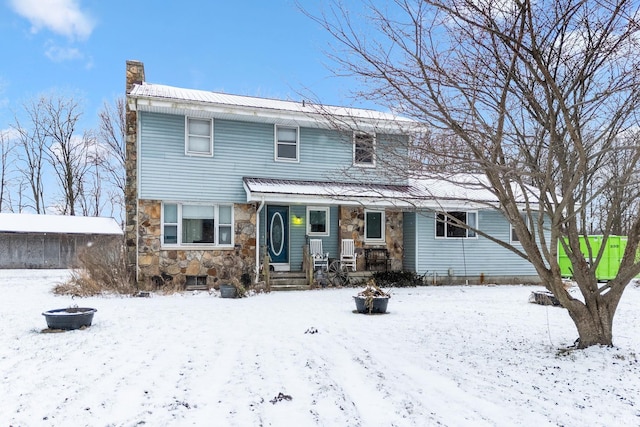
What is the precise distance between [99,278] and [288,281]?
501 cm

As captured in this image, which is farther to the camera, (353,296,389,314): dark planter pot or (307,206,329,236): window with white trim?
(307,206,329,236): window with white trim

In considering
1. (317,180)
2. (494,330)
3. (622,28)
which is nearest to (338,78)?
(622,28)

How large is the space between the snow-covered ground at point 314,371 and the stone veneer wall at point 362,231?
228 inches

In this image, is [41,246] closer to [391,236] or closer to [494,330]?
[391,236]

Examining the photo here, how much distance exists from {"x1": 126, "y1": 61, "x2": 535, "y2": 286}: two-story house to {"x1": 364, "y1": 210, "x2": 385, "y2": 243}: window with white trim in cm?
3

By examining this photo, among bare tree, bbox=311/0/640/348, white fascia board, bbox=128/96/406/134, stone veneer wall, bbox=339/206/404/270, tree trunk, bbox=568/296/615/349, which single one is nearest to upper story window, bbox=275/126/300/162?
white fascia board, bbox=128/96/406/134

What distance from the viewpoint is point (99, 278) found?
11.8 m

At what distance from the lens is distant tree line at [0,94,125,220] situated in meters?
27.2

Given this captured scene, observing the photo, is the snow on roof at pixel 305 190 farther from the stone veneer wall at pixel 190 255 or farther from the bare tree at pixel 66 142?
the bare tree at pixel 66 142

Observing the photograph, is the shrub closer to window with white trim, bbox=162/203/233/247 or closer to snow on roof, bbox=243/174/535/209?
window with white trim, bbox=162/203/233/247

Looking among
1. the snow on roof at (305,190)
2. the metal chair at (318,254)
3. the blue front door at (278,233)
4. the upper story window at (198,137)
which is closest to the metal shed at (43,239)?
the upper story window at (198,137)

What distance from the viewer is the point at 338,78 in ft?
17.6

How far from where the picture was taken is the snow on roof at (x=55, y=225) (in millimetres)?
20312

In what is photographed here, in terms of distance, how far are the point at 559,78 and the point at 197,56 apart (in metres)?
21.0
